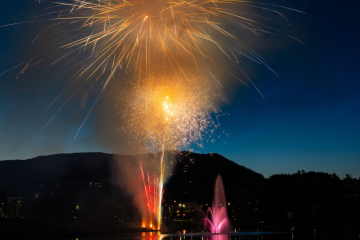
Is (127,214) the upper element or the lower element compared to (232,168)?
lower

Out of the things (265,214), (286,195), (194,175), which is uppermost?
(194,175)

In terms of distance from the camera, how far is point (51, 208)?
57.3 meters

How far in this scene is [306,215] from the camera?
55094mm

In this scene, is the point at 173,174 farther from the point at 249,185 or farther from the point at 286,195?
the point at 286,195

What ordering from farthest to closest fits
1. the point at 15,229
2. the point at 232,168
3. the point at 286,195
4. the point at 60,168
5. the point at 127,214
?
the point at 60,168, the point at 232,168, the point at 127,214, the point at 286,195, the point at 15,229

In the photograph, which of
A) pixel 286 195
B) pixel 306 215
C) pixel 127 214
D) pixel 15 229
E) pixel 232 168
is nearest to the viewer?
pixel 15 229

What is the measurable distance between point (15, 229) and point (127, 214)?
108 ft

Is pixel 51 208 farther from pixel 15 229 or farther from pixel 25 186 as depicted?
pixel 25 186

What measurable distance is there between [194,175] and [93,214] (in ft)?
325

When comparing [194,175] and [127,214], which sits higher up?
[194,175]

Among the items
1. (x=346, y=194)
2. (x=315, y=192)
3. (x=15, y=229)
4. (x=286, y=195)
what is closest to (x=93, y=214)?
(x=15, y=229)

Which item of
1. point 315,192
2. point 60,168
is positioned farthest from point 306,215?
point 60,168

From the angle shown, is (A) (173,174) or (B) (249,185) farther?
(A) (173,174)

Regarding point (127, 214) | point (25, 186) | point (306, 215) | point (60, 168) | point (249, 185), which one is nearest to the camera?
point (306, 215)
